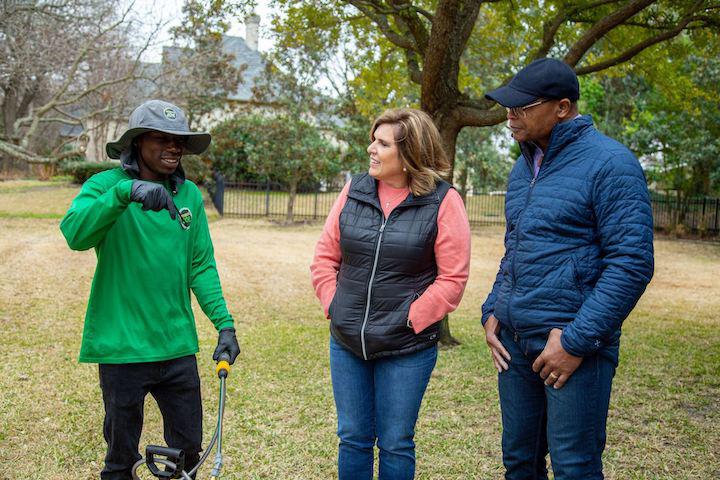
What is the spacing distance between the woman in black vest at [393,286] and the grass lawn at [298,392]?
4.17ft

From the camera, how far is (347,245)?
316 centimetres

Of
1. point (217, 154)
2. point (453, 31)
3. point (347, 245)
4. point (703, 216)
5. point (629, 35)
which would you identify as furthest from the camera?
point (217, 154)

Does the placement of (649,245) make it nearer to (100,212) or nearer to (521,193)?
(521,193)

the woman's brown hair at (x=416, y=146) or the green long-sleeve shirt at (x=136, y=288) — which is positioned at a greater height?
the woman's brown hair at (x=416, y=146)

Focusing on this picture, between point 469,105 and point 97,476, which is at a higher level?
point 469,105

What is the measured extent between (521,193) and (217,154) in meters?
27.1

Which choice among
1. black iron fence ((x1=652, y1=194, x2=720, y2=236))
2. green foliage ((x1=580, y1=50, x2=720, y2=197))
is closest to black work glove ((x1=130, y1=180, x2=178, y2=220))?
green foliage ((x1=580, y1=50, x2=720, y2=197))

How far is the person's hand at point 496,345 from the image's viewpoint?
2998mm

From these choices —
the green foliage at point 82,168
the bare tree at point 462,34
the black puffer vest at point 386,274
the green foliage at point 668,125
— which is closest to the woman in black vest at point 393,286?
the black puffer vest at point 386,274

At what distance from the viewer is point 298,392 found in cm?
595

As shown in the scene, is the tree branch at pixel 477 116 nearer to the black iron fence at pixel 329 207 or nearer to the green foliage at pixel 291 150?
the green foliage at pixel 291 150

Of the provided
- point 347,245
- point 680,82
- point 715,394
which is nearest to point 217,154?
point 680,82

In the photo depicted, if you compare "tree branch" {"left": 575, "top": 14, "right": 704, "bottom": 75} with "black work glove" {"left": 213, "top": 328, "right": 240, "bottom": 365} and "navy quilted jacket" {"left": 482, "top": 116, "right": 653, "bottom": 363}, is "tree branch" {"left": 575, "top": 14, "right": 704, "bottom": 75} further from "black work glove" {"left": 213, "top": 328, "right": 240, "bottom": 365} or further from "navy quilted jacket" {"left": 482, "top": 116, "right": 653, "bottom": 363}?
"black work glove" {"left": 213, "top": 328, "right": 240, "bottom": 365}

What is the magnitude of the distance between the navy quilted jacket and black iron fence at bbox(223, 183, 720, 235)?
67.0 feet
